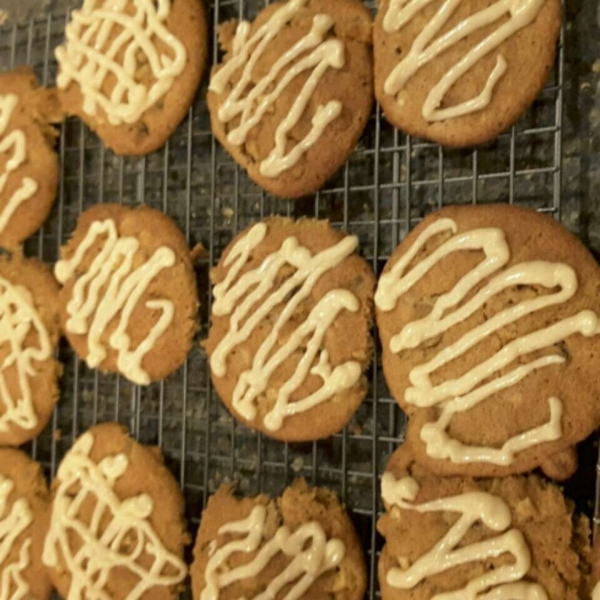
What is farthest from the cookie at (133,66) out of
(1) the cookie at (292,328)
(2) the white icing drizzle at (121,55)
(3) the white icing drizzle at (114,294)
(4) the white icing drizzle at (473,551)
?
(4) the white icing drizzle at (473,551)

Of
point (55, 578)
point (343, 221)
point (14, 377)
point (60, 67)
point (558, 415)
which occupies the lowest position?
point (55, 578)

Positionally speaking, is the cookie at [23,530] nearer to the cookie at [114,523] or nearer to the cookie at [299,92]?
the cookie at [114,523]

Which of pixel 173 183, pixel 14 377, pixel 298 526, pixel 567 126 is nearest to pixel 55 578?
pixel 14 377

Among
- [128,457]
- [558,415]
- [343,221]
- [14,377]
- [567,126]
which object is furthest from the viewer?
[14,377]

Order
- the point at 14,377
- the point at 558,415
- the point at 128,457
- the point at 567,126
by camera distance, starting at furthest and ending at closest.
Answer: the point at 14,377, the point at 128,457, the point at 567,126, the point at 558,415

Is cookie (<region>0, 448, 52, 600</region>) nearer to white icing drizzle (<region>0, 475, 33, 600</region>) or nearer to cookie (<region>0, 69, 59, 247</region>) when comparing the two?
white icing drizzle (<region>0, 475, 33, 600</region>)

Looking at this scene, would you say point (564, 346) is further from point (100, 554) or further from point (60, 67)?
point (60, 67)

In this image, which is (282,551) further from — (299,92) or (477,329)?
(299,92)

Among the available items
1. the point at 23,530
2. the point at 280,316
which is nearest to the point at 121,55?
the point at 280,316
